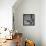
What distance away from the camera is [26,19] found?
5.48 metres

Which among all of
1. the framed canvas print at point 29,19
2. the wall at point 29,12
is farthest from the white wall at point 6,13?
the framed canvas print at point 29,19

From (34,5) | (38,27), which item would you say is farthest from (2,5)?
(38,27)

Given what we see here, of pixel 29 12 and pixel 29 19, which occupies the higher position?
pixel 29 12

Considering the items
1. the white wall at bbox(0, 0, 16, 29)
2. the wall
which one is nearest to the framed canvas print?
the wall

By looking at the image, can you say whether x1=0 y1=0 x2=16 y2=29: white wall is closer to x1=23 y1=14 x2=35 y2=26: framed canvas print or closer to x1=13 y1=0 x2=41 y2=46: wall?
x1=13 y1=0 x2=41 y2=46: wall

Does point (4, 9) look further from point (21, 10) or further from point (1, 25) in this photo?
point (21, 10)

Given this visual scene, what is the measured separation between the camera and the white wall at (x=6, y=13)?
4445 mm

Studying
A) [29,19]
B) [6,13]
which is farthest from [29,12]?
[6,13]

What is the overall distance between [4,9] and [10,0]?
41cm

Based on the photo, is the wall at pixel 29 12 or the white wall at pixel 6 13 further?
the wall at pixel 29 12

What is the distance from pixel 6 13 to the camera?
177 inches

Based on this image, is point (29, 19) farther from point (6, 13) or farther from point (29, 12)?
point (6, 13)

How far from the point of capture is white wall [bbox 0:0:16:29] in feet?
14.6

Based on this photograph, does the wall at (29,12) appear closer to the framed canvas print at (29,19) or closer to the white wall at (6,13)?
the framed canvas print at (29,19)
